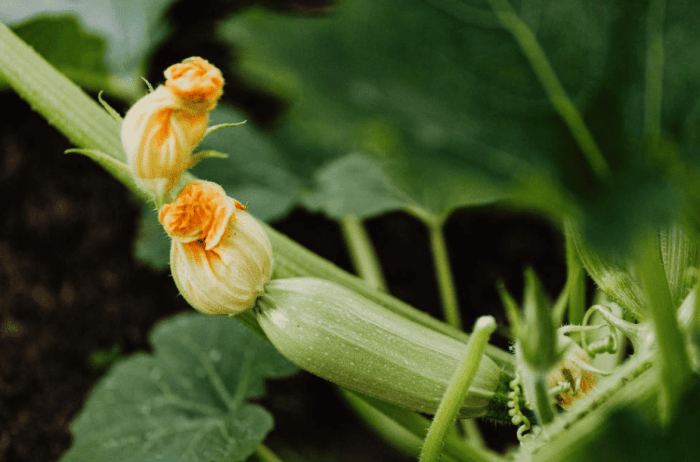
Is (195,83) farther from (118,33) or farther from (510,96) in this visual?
(118,33)

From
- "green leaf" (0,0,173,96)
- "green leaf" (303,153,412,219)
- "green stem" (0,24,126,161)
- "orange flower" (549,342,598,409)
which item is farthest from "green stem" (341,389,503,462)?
"green leaf" (0,0,173,96)

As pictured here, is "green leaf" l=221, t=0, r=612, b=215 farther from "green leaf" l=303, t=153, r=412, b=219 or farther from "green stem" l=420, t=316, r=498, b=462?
"green leaf" l=303, t=153, r=412, b=219

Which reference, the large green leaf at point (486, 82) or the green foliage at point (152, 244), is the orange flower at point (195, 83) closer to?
the large green leaf at point (486, 82)

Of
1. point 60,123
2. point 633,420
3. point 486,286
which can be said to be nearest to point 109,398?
point 60,123

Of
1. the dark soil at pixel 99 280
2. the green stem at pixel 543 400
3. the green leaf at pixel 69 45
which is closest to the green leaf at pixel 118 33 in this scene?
the green leaf at pixel 69 45

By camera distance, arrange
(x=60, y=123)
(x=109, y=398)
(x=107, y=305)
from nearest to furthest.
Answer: (x=60, y=123) < (x=109, y=398) < (x=107, y=305)

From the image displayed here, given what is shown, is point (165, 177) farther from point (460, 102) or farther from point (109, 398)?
point (109, 398)
